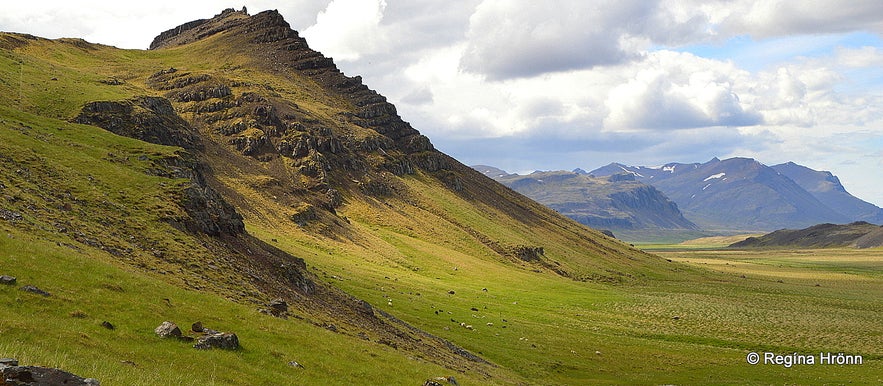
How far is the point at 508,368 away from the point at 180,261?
2956 cm

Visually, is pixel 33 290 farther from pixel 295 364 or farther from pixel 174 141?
pixel 174 141

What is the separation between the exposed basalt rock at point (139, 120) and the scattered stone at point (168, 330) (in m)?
92.3

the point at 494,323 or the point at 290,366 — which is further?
the point at 494,323

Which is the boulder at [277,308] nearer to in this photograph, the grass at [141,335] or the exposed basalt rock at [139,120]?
the grass at [141,335]

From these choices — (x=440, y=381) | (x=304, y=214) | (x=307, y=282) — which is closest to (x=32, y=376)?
(x=440, y=381)

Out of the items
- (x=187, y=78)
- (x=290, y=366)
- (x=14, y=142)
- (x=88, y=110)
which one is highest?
(x=187, y=78)

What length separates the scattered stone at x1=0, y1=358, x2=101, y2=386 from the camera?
14836mm

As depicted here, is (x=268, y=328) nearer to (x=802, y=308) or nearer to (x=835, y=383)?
(x=835, y=383)

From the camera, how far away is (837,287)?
6437 inches

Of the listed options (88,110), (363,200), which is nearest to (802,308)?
(363,200)

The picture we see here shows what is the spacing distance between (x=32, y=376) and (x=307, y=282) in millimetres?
42602

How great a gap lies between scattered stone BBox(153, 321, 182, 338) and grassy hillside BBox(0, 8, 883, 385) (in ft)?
2.10

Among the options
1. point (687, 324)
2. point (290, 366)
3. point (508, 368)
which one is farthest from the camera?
point (687, 324)

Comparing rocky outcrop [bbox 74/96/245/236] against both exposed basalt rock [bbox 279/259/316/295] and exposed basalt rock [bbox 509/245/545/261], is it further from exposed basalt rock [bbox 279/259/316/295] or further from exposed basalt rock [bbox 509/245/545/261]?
exposed basalt rock [bbox 509/245/545/261]
